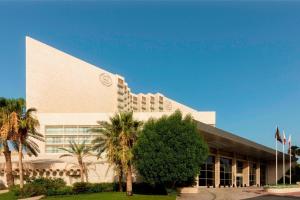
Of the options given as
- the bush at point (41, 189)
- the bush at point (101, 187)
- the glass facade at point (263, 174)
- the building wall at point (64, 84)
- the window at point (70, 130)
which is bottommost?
the glass facade at point (263, 174)

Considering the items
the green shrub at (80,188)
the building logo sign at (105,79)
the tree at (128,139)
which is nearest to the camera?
the tree at (128,139)

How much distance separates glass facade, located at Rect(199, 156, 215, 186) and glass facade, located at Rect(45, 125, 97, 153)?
66.0ft

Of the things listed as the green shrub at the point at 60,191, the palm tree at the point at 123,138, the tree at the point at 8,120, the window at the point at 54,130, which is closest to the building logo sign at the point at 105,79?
the window at the point at 54,130

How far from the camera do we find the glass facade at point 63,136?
2507 inches

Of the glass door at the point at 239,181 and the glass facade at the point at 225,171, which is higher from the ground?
the glass facade at the point at 225,171

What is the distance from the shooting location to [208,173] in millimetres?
61312

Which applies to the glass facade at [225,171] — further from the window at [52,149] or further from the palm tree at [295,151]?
the palm tree at [295,151]

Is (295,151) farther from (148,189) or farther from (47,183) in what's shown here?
(47,183)

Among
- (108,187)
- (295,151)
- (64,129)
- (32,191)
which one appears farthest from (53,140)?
(295,151)

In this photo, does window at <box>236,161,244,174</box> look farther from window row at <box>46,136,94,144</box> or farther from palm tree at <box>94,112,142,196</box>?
palm tree at <box>94,112,142,196</box>

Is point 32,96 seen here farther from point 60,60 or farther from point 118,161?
point 118,161

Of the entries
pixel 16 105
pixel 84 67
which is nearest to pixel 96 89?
pixel 84 67

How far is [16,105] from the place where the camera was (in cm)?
4372

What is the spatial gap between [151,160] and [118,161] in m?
4.20
